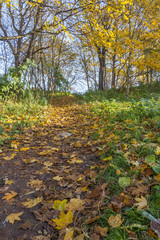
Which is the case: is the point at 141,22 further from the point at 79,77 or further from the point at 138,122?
the point at 79,77

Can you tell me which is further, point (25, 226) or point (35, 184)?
point (35, 184)

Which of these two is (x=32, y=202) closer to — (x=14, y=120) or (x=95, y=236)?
(x=95, y=236)

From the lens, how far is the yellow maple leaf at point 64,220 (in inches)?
56.0

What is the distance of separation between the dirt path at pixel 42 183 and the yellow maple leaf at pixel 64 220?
A: 4 centimetres

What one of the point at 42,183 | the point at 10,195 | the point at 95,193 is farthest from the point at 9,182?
the point at 95,193

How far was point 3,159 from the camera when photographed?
110 inches

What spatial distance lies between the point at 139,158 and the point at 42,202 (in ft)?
4.49

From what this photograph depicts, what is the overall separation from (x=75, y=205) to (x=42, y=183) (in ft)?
2.13

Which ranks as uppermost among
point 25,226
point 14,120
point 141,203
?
point 14,120

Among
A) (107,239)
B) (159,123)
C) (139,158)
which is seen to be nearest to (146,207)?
(107,239)

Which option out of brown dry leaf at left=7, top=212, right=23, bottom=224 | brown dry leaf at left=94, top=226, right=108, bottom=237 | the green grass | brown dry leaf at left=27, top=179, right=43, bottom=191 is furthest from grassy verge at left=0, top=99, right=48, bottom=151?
brown dry leaf at left=94, top=226, right=108, bottom=237

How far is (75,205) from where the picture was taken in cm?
165

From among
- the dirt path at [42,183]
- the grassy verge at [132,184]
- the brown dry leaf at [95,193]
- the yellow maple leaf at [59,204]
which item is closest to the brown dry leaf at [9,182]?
the dirt path at [42,183]

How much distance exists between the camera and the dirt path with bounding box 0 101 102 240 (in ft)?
4.72
